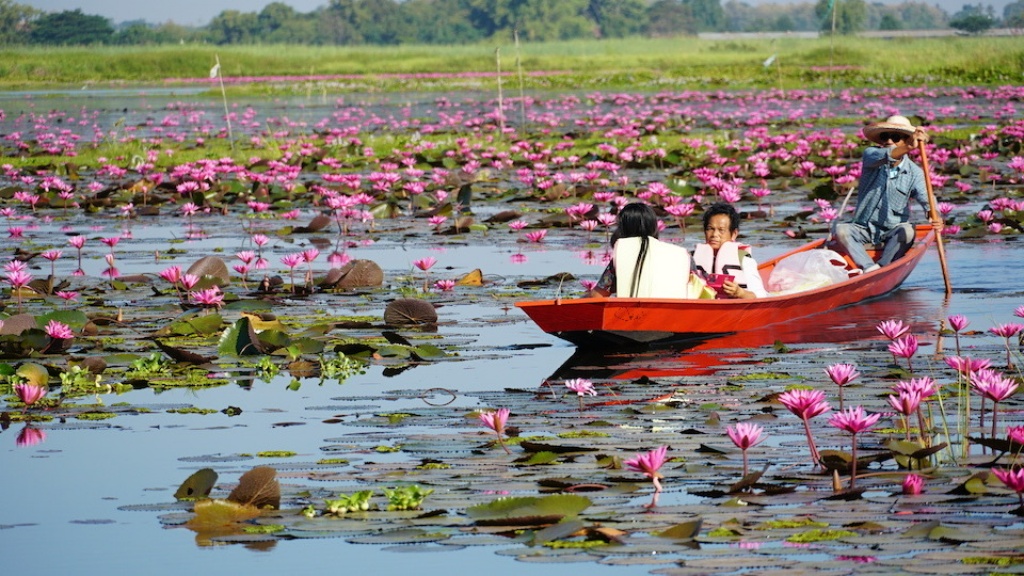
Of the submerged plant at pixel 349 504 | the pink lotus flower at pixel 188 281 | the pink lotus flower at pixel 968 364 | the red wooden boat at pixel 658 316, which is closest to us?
the submerged plant at pixel 349 504

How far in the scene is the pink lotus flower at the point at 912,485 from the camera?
15.3ft

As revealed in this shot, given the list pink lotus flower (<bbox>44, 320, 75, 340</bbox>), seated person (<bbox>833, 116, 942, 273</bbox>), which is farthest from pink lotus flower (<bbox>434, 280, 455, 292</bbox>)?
seated person (<bbox>833, 116, 942, 273</bbox>)

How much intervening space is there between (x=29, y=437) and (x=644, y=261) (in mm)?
3377

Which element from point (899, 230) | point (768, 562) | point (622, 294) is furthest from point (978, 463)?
point (899, 230)

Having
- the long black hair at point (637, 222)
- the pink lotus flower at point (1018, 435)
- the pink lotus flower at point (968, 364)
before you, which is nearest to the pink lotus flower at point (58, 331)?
the long black hair at point (637, 222)

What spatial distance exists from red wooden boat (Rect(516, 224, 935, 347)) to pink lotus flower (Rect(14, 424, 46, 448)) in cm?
252

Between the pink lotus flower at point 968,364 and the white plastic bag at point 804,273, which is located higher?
the pink lotus flower at point 968,364

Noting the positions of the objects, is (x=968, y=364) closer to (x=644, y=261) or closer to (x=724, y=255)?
(x=644, y=261)

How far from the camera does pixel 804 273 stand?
9.95m

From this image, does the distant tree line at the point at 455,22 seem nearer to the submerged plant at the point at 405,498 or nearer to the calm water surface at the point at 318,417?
the calm water surface at the point at 318,417

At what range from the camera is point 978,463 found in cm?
503

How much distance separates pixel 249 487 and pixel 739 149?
55.7 feet

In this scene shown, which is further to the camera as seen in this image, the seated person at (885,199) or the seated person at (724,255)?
the seated person at (885,199)

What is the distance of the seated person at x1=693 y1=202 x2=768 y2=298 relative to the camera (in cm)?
864
